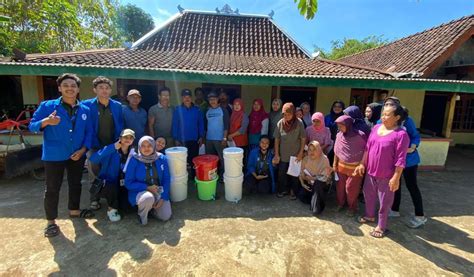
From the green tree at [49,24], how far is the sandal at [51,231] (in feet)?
19.5

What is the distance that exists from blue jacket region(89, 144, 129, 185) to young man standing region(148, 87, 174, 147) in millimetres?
961

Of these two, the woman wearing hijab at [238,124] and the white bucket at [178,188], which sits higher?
the woman wearing hijab at [238,124]

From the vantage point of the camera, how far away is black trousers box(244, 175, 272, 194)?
14.0 ft

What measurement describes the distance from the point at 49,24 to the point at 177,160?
13900 mm

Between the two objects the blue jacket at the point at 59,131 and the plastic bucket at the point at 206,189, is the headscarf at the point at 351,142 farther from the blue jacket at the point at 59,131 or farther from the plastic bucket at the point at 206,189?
the blue jacket at the point at 59,131

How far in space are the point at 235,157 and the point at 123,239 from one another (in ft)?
5.99

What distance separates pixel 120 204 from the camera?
3.52 metres

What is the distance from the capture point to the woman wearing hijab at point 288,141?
13.0ft

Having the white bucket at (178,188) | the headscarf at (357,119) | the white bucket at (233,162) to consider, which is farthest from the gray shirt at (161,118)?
the headscarf at (357,119)

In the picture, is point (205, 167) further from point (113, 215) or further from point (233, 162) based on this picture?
point (113, 215)

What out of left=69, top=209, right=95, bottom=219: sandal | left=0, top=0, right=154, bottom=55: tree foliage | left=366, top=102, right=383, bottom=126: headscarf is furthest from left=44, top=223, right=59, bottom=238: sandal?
left=0, top=0, right=154, bottom=55: tree foliage

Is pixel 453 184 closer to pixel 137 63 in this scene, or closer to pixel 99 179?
pixel 99 179

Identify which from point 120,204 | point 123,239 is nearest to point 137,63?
point 120,204

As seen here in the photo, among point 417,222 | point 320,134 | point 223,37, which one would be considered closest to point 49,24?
point 223,37
